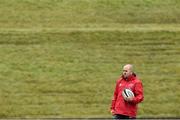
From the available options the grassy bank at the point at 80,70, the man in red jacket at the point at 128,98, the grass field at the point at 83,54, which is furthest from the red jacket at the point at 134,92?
the grassy bank at the point at 80,70

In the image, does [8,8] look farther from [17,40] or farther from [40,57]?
[40,57]

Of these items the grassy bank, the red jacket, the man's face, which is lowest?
the grassy bank

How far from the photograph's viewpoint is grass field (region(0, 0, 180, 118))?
16.0m

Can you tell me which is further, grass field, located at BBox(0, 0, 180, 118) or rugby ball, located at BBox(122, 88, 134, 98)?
grass field, located at BBox(0, 0, 180, 118)

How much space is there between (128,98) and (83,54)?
9377mm

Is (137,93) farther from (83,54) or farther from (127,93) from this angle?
(83,54)

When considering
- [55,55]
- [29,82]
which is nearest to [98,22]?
[55,55]

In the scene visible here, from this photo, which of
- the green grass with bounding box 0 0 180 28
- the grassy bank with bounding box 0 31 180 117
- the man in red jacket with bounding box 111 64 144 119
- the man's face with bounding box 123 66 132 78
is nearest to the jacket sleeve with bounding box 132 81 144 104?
the man in red jacket with bounding box 111 64 144 119

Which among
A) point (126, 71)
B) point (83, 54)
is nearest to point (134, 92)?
point (126, 71)

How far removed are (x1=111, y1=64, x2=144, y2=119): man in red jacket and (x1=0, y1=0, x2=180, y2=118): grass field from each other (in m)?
4.43

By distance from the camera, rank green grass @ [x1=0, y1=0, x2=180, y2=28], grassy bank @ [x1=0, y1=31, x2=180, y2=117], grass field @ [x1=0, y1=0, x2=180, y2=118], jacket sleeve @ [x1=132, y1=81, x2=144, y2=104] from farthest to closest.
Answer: green grass @ [x1=0, y1=0, x2=180, y2=28] → grass field @ [x1=0, y1=0, x2=180, y2=118] → grassy bank @ [x1=0, y1=31, x2=180, y2=117] → jacket sleeve @ [x1=132, y1=81, x2=144, y2=104]

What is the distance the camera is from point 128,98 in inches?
410

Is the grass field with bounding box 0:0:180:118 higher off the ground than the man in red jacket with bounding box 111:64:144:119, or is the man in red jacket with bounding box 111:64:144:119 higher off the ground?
the man in red jacket with bounding box 111:64:144:119

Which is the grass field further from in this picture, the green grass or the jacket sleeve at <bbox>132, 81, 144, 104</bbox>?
the jacket sleeve at <bbox>132, 81, 144, 104</bbox>
